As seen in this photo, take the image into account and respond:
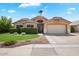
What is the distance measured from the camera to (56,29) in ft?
70.2

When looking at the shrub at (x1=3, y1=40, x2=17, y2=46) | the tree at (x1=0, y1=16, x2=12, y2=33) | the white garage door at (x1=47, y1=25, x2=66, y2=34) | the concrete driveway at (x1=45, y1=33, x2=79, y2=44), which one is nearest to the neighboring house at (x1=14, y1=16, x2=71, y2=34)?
the white garage door at (x1=47, y1=25, x2=66, y2=34)

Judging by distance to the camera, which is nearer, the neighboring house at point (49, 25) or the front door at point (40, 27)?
the neighboring house at point (49, 25)

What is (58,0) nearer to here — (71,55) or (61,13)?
(71,55)

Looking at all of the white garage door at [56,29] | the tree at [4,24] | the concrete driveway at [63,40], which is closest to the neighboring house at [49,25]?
the white garage door at [56,29]

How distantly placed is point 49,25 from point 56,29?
75.7 inches

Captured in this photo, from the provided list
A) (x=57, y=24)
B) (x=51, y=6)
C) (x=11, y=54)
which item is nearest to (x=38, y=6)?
(x=51, y=6)

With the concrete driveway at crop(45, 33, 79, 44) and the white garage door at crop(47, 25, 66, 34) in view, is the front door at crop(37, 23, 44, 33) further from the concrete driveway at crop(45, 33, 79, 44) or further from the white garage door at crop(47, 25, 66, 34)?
the concrete driveway at crop(45, 33, 79, 44)

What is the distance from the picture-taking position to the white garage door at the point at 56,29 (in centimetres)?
2122

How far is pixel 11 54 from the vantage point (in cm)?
1039

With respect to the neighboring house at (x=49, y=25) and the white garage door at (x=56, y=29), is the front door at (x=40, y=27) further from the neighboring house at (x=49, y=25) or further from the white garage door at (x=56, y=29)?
the white garage door at (x=56, y=29)

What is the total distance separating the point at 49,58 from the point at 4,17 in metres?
7.81

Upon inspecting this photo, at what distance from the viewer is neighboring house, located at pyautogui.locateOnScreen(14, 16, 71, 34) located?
70.3 ft

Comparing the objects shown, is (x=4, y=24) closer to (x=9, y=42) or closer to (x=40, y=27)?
(x=9, y=42)

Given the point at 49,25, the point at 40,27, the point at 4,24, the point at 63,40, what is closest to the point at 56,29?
the point at 49,25
